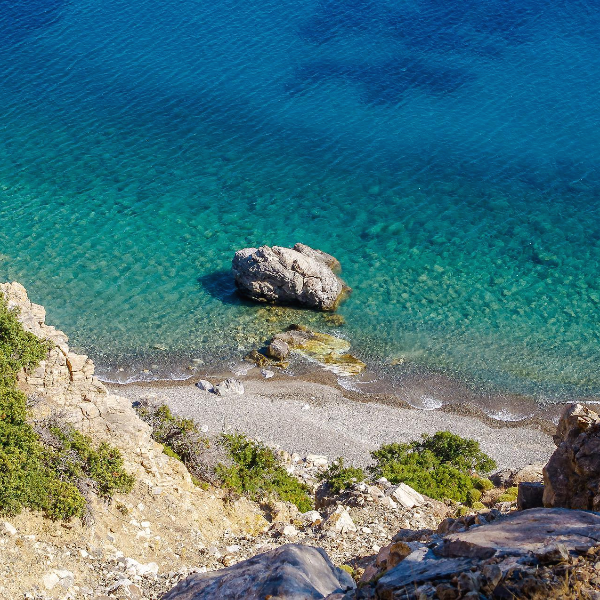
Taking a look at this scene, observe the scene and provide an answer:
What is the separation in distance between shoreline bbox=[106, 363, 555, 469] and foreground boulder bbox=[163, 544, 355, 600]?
671 inches

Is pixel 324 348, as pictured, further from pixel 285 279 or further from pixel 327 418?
pixel 327 418

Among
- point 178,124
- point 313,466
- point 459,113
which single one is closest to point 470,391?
point 313,466

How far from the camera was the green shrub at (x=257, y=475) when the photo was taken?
25.8 m

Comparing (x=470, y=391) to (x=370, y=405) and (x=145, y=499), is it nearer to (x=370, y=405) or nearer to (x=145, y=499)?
(x=370, y=405)

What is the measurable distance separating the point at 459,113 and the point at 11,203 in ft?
135

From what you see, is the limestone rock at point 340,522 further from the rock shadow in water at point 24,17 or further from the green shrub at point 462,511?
the rock shadow in water at point 24,17

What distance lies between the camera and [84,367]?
27047 mm

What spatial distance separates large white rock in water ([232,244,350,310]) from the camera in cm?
4628

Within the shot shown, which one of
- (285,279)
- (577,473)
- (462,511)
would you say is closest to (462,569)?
(577,473)

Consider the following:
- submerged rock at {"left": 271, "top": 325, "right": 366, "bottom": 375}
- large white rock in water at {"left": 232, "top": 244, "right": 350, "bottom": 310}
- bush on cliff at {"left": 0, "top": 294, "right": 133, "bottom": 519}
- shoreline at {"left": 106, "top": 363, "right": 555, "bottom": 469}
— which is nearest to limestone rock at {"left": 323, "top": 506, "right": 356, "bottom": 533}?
bush on cliff at {"left": 0, "top": 294, "right": 133, "bottom": 519}

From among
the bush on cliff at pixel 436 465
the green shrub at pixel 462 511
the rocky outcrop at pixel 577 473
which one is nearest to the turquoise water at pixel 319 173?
the bush on cliff at pixel 436 465

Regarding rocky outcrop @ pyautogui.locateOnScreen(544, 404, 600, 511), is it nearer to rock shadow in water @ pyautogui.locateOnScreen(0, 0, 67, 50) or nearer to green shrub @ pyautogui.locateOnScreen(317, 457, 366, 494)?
green shrub @ pyautogui.locateOnScreen(317, 457, 366, 494)

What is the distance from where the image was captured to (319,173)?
199 feet

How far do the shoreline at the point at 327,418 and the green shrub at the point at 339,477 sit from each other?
342 cm
